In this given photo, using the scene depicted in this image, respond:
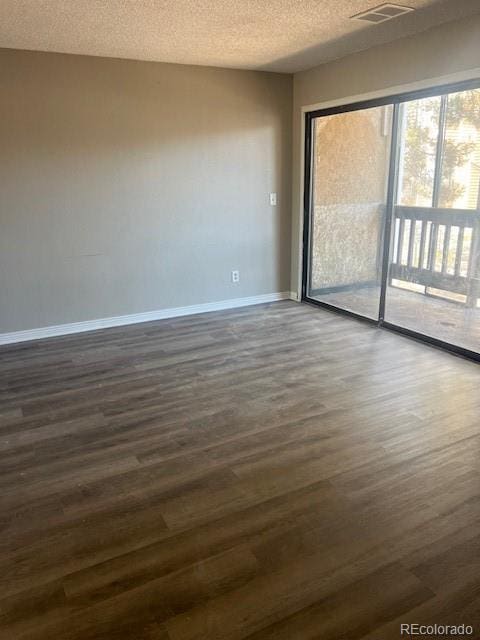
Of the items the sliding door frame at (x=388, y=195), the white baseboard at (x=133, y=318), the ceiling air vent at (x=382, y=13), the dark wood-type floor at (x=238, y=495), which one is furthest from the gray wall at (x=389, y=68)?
the dark wood-type floor at (x=238, y=495)

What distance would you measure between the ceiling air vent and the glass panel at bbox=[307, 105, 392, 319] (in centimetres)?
96

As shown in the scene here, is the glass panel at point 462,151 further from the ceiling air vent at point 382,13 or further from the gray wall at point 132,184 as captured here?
the gray wall at point 132,184

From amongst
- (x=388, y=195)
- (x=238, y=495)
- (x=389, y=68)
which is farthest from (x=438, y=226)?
(x=238, y=495)

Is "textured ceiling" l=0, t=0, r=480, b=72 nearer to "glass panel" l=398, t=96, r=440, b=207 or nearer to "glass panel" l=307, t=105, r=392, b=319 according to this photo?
"glass panel" l=398, t=96, r=440, b=207

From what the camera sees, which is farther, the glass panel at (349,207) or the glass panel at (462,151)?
the glass panel at (349,207)

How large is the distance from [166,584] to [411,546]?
979mm

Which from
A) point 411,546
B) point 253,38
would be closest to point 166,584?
point 411,546

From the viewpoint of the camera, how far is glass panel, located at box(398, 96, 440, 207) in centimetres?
391

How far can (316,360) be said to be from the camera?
392cm

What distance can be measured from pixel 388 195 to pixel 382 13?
151 centimetres

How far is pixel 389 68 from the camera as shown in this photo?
13.2 ft

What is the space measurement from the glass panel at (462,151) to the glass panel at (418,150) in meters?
0.13

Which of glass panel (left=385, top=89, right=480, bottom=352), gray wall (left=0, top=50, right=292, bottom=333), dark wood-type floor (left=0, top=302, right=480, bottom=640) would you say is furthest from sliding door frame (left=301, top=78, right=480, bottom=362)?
dark wood-type floor (left=0, top=302, right=480, bottom=640)

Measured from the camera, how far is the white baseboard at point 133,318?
4.48 m
